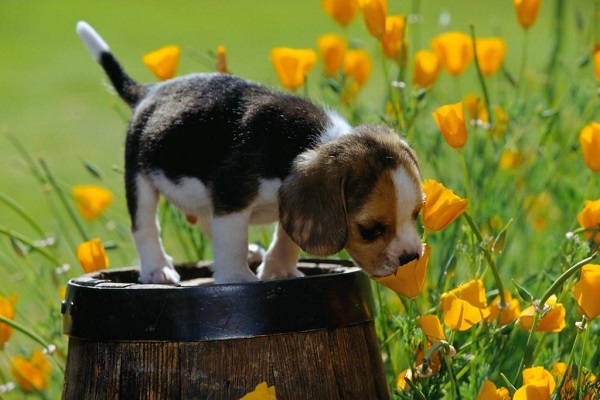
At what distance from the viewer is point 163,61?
142 inches

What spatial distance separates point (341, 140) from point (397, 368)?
0.87m

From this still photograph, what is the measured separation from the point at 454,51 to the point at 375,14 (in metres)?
0.64

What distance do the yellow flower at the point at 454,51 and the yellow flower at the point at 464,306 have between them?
4.48ft

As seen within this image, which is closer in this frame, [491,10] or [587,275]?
[587,275]

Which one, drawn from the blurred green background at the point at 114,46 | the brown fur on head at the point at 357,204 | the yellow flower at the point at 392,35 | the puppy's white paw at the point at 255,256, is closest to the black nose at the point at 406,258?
the brown fur on head at the point at 357,204

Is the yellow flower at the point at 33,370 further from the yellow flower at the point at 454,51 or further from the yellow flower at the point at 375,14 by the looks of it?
the yellow flower at the point at 454,51

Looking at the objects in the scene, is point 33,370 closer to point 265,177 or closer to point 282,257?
point 282,257

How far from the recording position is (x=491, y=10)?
1400 cm

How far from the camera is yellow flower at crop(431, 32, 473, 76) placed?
3.81 meters

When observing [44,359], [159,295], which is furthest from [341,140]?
[44,359]

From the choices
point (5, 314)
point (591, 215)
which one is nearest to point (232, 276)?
point (5, 314)

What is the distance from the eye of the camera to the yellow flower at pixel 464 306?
2600 millimetres

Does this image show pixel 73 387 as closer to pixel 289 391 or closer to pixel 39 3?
pixel 289 391

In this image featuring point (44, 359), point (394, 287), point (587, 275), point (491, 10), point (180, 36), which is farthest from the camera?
point (491, 10)
